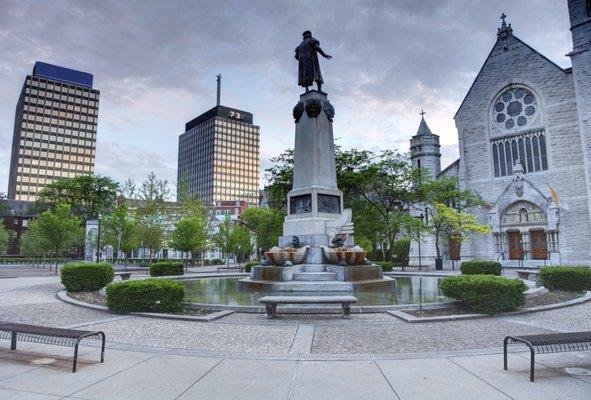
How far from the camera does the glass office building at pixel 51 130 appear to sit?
121m

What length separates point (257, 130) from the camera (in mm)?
171625

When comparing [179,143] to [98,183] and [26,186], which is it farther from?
[98,183]


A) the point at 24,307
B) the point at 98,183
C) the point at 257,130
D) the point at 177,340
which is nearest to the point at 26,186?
the point at 98,183

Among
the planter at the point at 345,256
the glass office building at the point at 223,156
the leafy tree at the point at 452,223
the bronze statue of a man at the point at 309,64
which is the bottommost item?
the planter at the point at 345,256

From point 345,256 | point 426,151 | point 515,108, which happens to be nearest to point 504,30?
point 515,108

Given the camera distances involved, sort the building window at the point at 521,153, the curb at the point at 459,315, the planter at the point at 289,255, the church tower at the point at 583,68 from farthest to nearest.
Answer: the building window at the point at 521,153 → the church tower at the point at 583,68 → the planter at the point at 289,255 → the curb at the point at 459,315

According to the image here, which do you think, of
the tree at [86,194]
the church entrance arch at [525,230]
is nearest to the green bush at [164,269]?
the church entrance arch at [525,230]

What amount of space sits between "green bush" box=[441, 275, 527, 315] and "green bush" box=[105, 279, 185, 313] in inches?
311

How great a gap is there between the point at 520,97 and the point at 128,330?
4797 centimetres

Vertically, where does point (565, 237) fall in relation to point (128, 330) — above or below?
above

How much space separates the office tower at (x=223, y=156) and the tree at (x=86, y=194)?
80.1 m

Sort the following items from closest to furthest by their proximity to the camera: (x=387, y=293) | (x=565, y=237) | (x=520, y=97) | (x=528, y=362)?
(x=528, y=362), (x=387, y=293), (x=565, y=237), (x=520, y=97)

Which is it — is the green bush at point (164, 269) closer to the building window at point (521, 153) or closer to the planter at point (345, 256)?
the planter at point (345, 256)

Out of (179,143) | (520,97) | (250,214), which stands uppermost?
(179,143)
